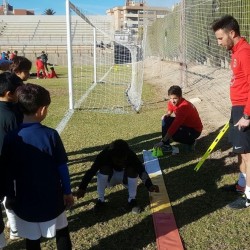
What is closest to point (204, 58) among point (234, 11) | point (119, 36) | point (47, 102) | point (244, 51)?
point (119, 36)

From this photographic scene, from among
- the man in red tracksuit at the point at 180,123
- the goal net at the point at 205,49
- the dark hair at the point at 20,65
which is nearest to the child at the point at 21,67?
the dark hair at the point at 20,65

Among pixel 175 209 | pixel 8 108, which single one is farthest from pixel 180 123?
pixel 8 108

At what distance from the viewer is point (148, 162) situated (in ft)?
16.7

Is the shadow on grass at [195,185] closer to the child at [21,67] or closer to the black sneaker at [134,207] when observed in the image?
the black sneaker at [134,207]

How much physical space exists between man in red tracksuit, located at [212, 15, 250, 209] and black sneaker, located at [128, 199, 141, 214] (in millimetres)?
945

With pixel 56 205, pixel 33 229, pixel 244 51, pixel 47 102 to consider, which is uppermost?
pixel 244 51

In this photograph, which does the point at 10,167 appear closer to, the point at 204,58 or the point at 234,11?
the point at 234,11

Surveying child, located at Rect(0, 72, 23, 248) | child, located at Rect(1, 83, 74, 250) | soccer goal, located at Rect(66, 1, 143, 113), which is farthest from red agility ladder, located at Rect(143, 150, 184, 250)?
soccer goal, located at Rect(66, 1, 143, 113)

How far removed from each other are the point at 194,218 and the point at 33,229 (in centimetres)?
168

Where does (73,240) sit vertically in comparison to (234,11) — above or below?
below

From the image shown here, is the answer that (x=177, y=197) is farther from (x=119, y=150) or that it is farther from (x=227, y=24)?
(x=227, y=24)

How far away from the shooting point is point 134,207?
143 inches

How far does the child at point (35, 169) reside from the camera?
233 cm

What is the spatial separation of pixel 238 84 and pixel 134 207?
1579mm
